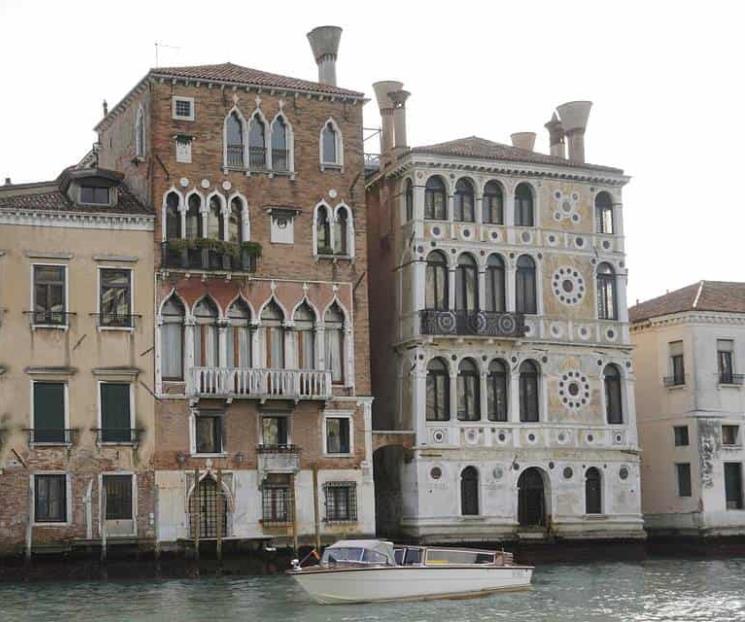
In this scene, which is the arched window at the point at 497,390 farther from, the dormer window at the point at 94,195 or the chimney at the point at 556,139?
the dormer window at the point at 94,195

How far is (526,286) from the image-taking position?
137 feet

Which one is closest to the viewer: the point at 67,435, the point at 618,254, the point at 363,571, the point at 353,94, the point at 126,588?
the point at 363,571

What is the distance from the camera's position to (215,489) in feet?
122

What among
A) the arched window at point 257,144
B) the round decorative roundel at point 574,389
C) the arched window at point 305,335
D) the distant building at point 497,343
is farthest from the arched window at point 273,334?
the round decorative roundel at point 574,389

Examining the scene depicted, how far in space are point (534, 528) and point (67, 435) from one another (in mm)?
12865

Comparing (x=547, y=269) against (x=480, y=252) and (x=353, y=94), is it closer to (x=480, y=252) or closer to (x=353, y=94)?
(x=480, y=252)

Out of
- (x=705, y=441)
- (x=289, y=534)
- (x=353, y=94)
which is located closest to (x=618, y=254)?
(x=705, y=441)

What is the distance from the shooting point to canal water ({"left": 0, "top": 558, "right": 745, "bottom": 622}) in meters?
28.5

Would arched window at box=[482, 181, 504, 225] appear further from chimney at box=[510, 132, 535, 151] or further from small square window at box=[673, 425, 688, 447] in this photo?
small square window at box=[673, 425, 688, 447]

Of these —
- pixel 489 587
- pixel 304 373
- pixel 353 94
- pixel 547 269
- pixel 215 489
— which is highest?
pixel 353 94

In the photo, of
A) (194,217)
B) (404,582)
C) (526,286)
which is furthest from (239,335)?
(404,582)

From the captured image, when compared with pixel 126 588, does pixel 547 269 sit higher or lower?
higher

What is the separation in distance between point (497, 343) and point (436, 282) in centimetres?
234

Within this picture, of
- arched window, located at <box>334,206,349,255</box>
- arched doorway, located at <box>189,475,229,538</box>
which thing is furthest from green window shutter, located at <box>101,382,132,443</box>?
arched window, located at <box>334,206,349,255</box>
